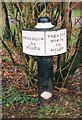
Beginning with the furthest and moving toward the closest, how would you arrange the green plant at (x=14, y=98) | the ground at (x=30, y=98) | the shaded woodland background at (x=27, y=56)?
1. the green plant at (x=14, y=98)
2. the ground at (x=30, y=98)
3. the shaded woodland background at (x=27, y=56)

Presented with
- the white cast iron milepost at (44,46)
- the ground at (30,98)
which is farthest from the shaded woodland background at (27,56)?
the white cast iron milepost at (44,46)

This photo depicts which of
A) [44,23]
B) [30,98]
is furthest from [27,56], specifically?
[44,23]

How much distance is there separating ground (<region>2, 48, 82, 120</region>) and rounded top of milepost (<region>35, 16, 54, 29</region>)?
79cm

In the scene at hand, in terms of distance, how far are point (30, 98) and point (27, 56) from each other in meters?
0.53

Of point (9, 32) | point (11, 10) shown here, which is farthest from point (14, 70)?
point (11, 10)

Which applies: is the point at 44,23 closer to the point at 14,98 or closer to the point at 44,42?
the point at 44,42

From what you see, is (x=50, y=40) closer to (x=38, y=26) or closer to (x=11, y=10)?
(x=38, y=26)

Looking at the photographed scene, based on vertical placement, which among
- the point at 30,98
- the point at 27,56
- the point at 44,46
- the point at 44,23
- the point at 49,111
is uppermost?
the point at 44,23

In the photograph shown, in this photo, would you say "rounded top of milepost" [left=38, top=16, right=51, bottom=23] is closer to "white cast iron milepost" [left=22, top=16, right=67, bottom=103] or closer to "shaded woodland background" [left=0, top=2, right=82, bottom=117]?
"white cast iron milepost" [left=22, top=16, right=67, bottom=103]

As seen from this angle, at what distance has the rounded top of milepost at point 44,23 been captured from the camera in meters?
3.83

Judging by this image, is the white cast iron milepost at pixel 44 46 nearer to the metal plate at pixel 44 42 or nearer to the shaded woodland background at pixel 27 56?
the metal plate at pixel 44 42

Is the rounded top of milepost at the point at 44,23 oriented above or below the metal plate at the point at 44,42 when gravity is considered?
above

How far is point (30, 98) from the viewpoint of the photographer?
14.3ft

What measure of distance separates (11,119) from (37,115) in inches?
12.6
